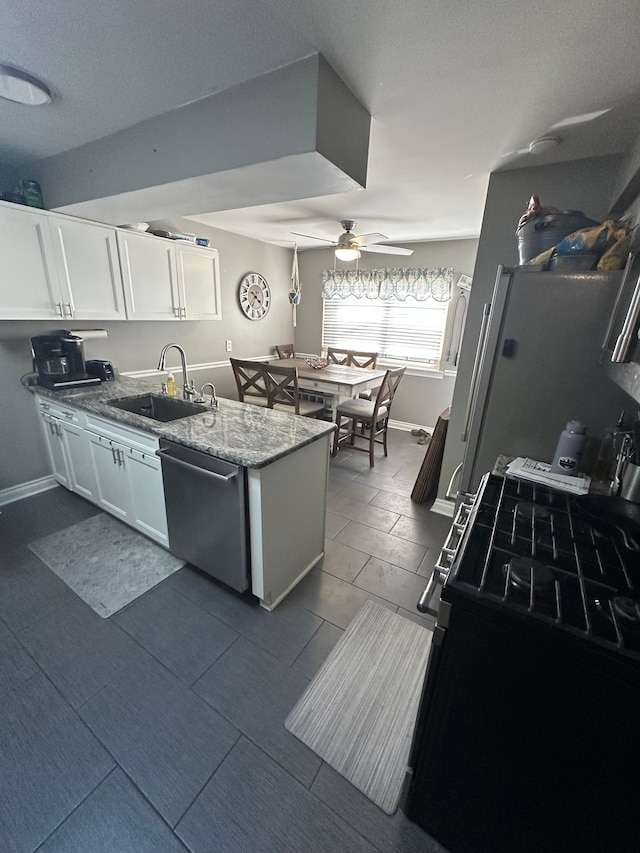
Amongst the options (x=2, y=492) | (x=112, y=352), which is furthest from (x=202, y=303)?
(x=2, y=492)

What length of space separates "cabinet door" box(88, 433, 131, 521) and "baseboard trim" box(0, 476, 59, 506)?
80 centimetres

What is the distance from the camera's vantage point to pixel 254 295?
4598mm

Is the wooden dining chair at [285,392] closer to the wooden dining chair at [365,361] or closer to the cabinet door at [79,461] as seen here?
the wooden dining chair at [365,361]

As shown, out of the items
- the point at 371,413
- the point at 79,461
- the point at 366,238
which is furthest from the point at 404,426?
the point at 79,461

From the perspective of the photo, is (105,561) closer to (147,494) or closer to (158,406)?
(147,494)

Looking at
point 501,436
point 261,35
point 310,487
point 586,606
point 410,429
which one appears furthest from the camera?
point 410,429

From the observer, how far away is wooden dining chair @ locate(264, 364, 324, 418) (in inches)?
130

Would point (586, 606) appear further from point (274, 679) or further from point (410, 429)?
point (410, 429)

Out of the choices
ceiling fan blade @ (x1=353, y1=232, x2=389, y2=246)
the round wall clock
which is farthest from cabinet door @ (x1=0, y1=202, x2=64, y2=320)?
ceiling fan blade @ (x1=353, y1=232, x2=389, y2=246)

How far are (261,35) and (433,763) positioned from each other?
233 cm

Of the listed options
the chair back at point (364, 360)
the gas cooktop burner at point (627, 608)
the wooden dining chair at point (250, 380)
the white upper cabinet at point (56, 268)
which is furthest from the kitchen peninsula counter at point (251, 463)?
the chair back at point (364, 360)

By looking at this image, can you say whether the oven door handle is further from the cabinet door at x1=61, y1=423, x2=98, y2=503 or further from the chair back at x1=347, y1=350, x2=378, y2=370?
the chair back at x1=347, y1=350, x2=378, y2=370

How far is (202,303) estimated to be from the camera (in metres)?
3.32

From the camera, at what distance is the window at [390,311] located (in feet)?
14.3
